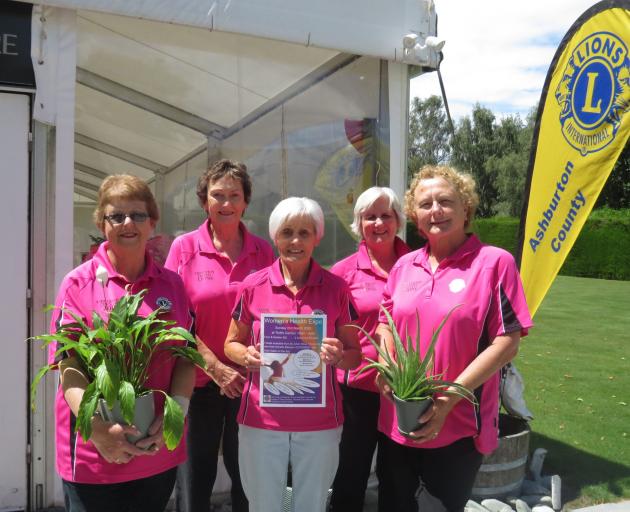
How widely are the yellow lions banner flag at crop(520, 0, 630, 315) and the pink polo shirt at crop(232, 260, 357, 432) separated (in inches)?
85.0

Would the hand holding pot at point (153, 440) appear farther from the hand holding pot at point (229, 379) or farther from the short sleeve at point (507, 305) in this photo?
the short sleeve at point (507, 305)

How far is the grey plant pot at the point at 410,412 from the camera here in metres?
2.20

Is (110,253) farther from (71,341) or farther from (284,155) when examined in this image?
(284,155)

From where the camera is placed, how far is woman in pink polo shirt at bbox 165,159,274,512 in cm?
287

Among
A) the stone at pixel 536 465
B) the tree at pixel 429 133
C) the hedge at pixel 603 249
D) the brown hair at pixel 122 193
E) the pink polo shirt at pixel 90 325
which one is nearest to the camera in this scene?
the pink polo shirt at pixel 90 325

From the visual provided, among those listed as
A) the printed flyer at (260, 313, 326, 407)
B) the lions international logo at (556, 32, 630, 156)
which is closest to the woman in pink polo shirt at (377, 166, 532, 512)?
the printed flyer at (260, 313, 326, 407)

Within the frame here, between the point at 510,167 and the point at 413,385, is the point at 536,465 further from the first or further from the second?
the point at 510,167

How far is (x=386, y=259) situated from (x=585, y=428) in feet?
12.2

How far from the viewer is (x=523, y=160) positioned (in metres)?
37.5

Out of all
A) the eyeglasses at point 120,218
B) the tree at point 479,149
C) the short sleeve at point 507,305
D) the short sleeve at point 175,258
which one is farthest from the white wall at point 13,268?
the tree at point 479,149

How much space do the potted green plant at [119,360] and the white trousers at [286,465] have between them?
51cm

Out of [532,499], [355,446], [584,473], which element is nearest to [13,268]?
[355,446]

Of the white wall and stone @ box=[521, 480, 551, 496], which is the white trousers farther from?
stone @ box=[521, 480, 551, 496]

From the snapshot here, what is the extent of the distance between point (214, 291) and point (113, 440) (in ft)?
3.17
